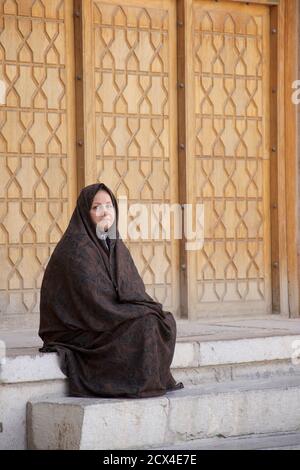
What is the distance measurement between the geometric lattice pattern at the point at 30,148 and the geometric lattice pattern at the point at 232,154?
1208 millimetres

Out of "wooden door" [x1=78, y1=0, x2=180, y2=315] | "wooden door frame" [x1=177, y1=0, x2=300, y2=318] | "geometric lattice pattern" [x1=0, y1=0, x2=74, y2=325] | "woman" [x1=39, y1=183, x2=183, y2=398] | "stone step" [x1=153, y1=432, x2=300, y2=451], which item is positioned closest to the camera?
"woman" [x1=39, y1=183, x2=183, y2=398]

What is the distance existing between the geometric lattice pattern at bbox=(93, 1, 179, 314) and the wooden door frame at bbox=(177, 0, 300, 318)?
0.92m

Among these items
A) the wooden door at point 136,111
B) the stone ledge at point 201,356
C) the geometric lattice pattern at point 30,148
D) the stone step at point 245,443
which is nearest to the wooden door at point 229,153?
the wooden door at point 136,111

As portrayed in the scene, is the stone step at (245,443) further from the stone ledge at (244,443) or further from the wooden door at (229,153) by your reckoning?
the wooden door at (229,153)

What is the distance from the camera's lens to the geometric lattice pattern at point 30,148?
27.0 ft

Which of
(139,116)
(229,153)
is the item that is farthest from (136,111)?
(229,153)

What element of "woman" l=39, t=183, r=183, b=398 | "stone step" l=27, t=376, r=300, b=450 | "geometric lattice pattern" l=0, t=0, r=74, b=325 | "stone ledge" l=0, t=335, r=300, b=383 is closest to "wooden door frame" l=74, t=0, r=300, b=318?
"stone ledge" l=0, t=335, r=300, b=383

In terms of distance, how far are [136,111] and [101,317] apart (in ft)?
8.74

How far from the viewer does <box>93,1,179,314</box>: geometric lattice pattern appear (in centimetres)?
863

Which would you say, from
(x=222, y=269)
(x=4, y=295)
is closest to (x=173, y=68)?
(x=222, y=269)

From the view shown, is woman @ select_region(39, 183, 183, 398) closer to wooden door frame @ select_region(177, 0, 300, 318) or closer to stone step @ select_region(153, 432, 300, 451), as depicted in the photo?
stone step @ select_region(153, 432, 300, 451)

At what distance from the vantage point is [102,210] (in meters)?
6.75

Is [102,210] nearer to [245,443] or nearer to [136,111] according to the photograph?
[245,443]

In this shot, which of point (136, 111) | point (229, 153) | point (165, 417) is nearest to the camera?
point (165, 417)
